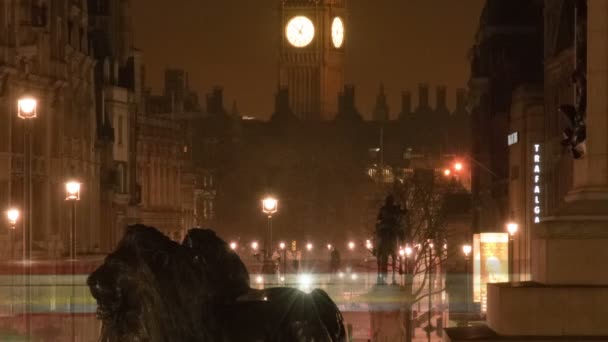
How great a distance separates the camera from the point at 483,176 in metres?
110

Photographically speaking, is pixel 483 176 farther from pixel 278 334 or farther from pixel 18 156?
pixel 278 334

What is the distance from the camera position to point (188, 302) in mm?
12562

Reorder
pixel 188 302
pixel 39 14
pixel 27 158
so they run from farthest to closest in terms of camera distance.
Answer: pixel 39 14, pixel 27 158, pixel 188 302

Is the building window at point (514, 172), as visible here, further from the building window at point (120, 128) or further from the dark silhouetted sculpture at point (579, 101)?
the dark silhouetted sculpture at point (579, 101)

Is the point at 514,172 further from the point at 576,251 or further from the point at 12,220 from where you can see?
the point at 576,251

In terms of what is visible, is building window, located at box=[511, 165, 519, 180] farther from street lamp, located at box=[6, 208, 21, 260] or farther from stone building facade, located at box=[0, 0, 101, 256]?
street lamp, located at box=[6, 208, 21, 260]

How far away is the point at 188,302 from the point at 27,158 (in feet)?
116

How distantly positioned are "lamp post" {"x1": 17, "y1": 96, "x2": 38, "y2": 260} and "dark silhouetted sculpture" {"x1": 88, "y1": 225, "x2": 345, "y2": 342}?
29.8 m

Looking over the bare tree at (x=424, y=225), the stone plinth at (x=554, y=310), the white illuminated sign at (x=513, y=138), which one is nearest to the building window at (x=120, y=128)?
the bare tree at (x=424, y=225)

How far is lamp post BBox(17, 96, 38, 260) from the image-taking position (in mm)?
42478

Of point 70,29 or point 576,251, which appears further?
point 70,29

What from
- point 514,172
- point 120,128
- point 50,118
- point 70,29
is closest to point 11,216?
point 50,118

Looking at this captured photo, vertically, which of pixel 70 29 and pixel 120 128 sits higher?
pixel 70 29

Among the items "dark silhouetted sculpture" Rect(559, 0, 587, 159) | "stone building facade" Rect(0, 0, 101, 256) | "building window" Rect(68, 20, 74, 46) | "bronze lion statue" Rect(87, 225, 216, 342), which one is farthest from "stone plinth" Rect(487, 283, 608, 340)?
"building window" Rect(68, 20, 74, 46)
